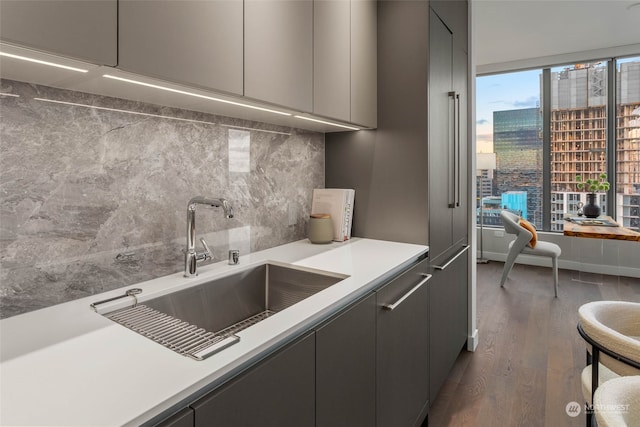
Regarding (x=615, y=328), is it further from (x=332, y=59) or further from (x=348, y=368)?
(x=332, y=59)

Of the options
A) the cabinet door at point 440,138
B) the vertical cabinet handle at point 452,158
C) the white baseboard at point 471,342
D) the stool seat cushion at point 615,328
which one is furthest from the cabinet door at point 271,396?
the white baseboard at point 471,342

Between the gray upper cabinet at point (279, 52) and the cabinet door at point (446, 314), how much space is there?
3.72 feet

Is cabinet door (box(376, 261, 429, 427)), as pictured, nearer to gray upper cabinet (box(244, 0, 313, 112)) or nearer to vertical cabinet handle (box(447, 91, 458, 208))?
vertical cabinet handle (box(447, 91, 458, 208))

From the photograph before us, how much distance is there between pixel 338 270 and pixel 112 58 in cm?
97

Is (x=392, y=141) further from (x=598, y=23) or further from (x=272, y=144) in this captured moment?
(x=598, y=23)

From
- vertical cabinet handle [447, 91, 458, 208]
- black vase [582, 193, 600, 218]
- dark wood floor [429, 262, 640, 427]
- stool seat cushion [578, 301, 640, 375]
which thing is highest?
vertical cabinet handle [447, 91, 458, 208]

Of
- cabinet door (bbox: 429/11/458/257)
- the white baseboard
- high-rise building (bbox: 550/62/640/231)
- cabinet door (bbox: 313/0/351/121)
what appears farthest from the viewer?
high-rise building (bbox: 550/62/640/231)

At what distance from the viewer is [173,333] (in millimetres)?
880

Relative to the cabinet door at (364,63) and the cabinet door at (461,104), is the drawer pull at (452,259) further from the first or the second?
the cabinet door at (364,63)

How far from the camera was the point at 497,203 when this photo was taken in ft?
18.9

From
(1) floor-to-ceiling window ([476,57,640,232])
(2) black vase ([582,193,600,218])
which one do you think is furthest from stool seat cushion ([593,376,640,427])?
(1) floor-to-ceiling window ([476,57,640,232])

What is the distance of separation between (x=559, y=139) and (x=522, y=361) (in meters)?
3.93

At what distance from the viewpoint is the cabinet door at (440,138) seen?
1.95 metres

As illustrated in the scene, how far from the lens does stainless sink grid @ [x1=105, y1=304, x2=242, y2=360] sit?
79cm
